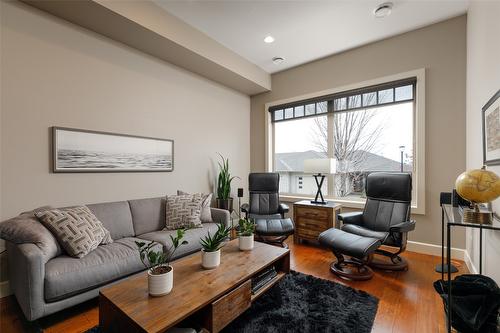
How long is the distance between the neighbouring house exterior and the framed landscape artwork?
226 cm

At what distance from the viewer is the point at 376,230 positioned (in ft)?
9.37

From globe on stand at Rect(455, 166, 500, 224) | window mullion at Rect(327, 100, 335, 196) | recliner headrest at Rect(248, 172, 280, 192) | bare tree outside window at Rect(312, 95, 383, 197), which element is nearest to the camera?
globe on stand at Rect(455, 166, 500, 224)

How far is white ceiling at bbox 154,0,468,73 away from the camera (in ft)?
Answer: 8.73

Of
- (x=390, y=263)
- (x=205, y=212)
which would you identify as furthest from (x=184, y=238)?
(x=390, y=263)

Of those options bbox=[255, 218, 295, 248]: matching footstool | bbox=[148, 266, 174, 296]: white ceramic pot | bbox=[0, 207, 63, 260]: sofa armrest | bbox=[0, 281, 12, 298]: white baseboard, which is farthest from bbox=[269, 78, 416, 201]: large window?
bbox=[0, 281, 12, 298]: white baseboard

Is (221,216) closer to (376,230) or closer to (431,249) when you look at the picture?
(376,230)

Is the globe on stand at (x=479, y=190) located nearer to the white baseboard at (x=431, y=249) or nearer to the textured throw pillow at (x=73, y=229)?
the white baseboard at (x=431, y=249)

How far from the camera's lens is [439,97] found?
2.96 meters

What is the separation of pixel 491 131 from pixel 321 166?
1811 millimetres

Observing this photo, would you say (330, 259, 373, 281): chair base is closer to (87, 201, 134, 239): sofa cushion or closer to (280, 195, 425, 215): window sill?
(280, 195, 425, 215): window sill

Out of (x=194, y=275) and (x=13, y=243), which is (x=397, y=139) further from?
(x=13, y=243)

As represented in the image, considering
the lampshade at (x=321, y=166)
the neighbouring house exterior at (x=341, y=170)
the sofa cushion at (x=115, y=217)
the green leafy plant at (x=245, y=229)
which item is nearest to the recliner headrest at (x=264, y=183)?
the lampshade at (x=321, y=166)

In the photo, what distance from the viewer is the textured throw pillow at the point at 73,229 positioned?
1.90 metres

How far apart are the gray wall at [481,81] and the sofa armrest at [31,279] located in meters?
3.27
